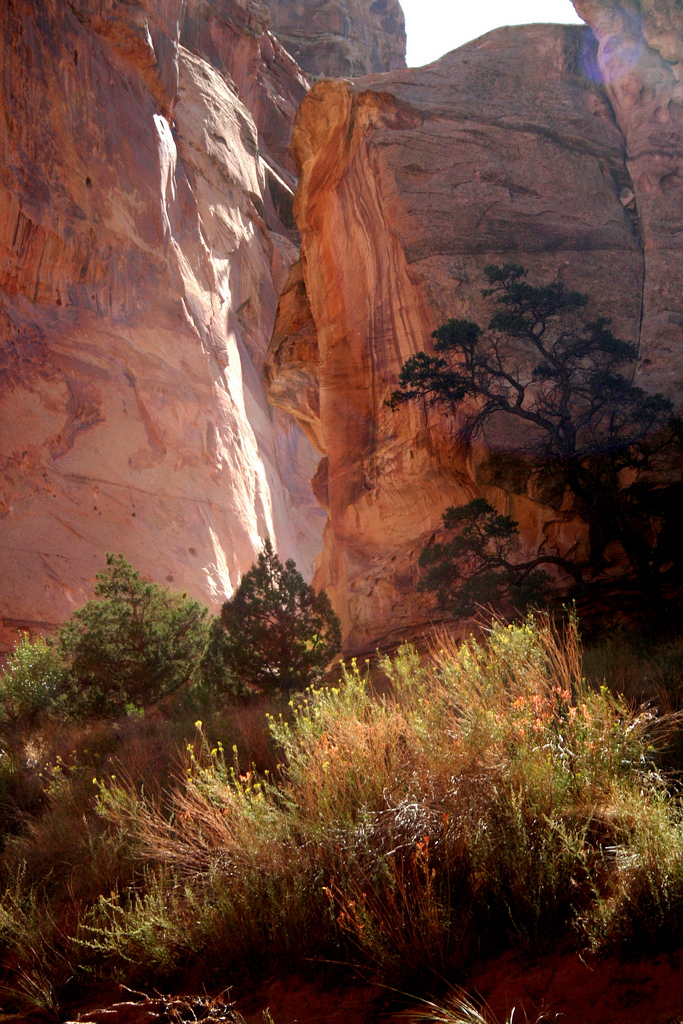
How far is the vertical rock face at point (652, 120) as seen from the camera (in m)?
13.1

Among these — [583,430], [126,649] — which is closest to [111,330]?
[126,649]

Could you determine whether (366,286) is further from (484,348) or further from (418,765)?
(418,765)

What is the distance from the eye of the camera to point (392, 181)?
14.0 metres

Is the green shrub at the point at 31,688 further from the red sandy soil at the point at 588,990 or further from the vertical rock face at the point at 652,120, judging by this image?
the vertical rock face at the point at 652,120

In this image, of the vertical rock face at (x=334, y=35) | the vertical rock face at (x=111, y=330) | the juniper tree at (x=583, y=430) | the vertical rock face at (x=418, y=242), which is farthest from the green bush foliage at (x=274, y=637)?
the vertical rock face at (x=334, y=35)

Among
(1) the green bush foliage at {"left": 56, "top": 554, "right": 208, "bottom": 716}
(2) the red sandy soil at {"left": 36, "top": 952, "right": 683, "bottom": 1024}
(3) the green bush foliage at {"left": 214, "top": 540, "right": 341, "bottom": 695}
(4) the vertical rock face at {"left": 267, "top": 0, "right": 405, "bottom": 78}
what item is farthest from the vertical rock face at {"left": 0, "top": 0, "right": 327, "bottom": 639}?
(4) the vertical rock face at {"left": 267, "top": 0, "right": 405, "bottom": 78}

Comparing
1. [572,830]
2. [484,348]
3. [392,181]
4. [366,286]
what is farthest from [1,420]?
[572,830]

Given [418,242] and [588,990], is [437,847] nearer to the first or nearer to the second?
[588,990]

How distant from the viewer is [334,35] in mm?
48812

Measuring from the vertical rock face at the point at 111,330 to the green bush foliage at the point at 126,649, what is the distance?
6.80m

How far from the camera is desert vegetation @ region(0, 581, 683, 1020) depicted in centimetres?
293

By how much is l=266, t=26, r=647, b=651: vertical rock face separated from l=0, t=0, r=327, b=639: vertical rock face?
558 centimetres

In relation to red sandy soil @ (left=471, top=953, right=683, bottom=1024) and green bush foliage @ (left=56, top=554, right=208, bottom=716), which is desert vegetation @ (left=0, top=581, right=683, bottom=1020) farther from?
green bush foliage @ (left=56, top=554, right=208, bottom=716)

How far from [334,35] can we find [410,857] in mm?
57442
